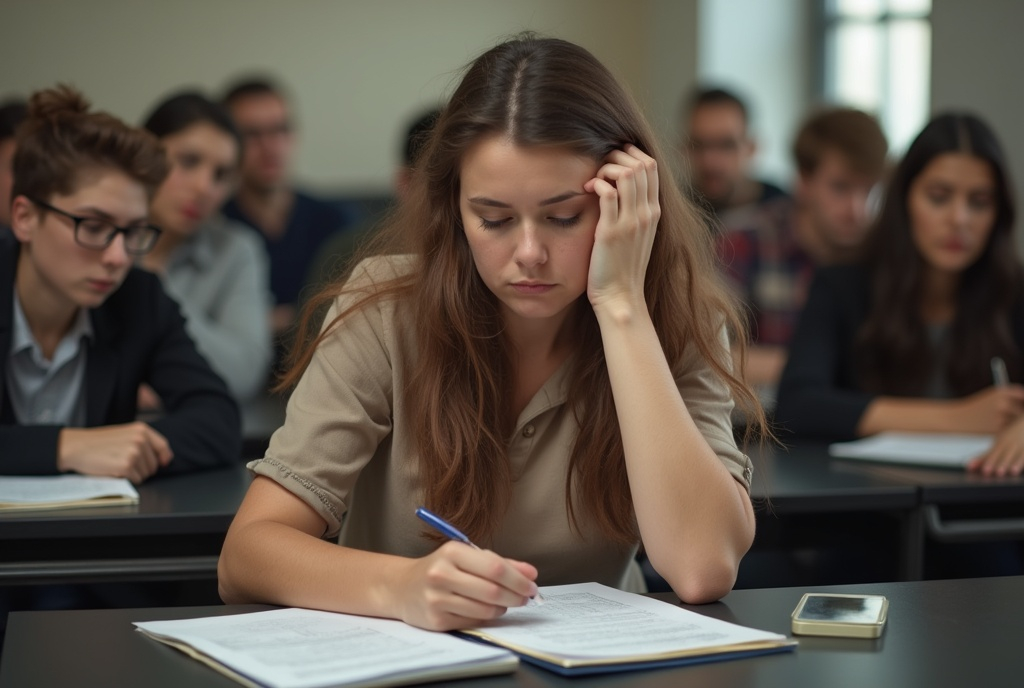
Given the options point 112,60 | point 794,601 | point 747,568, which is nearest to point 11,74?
point 112,60

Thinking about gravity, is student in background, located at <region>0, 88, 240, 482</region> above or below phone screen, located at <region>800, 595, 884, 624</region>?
above

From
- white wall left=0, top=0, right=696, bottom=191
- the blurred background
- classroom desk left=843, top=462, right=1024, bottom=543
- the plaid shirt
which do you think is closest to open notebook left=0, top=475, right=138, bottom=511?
classroom desk left=843, top=462, right=1024, bottom=543

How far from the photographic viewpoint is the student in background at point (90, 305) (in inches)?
88.3

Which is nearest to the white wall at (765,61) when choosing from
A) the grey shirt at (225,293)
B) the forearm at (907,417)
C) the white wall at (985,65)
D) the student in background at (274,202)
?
the student in background at (274,202)

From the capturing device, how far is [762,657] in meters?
1.19

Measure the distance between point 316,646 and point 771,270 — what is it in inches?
127

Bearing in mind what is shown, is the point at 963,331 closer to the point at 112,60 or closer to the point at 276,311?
the point at 276,311

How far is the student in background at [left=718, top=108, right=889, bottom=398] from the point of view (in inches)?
153

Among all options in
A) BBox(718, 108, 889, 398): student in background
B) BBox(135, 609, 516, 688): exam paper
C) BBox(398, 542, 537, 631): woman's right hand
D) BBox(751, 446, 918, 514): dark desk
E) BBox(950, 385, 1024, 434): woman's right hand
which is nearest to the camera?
BBox(135, 609, 516, 688): exam paper

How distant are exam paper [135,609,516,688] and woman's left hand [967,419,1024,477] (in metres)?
1.39

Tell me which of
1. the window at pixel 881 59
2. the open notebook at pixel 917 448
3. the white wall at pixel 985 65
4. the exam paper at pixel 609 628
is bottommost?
the open notebook at pixel 917 448

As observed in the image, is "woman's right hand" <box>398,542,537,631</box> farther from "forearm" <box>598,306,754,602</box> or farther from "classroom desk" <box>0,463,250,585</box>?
"classroom desk" <box>0,463,250,585</box>

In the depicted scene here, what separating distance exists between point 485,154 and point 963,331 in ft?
5.43

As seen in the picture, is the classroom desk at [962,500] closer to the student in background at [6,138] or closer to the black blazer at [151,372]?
the black blazer at [151,372]
